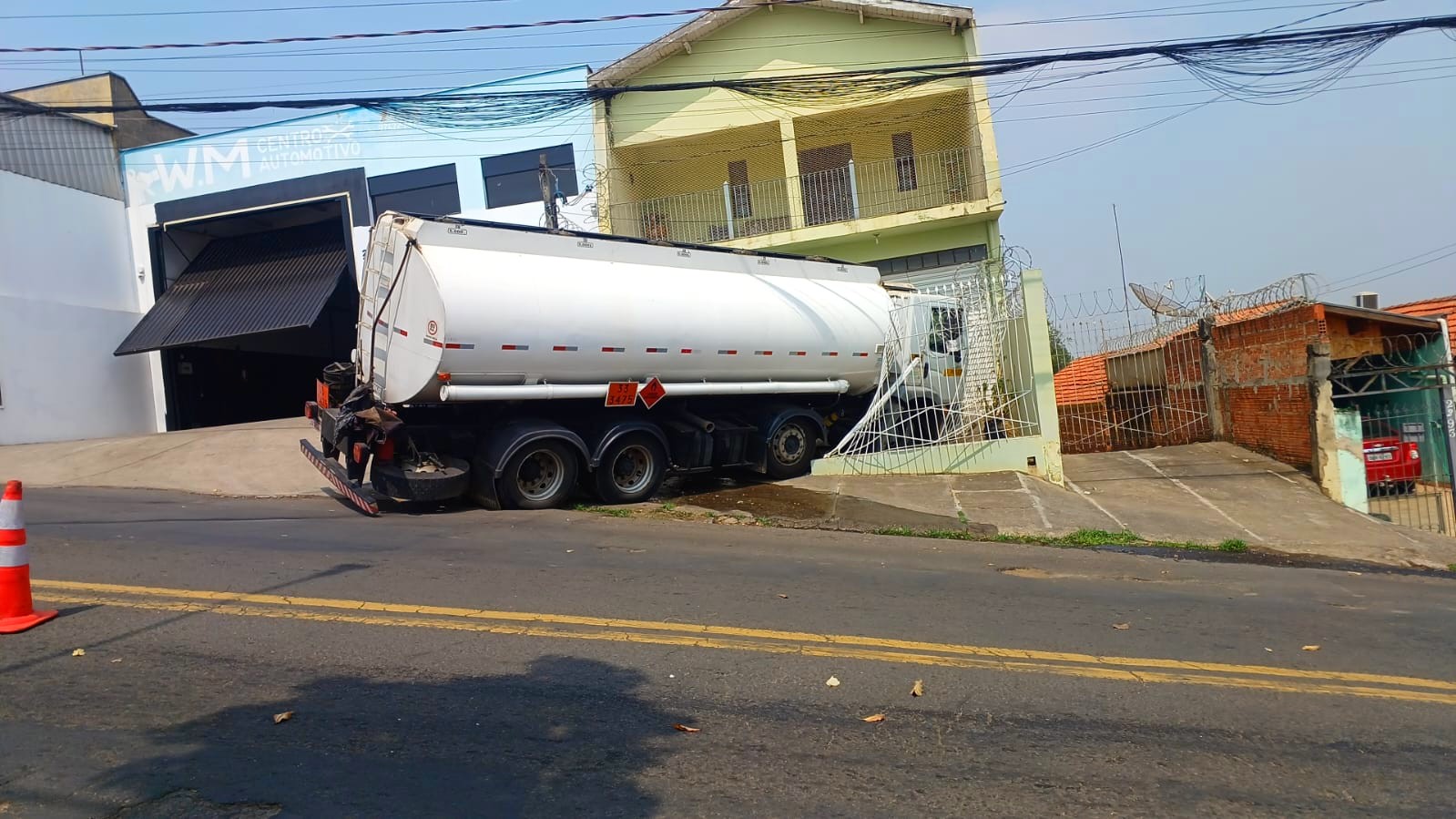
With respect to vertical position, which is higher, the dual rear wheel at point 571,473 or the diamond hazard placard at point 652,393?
the diamond hazard placard at point 652,393

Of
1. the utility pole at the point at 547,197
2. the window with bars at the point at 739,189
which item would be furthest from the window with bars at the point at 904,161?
the utility pole at the point at 547,197

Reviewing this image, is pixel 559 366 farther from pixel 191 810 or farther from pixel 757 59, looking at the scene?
pixel 757 59

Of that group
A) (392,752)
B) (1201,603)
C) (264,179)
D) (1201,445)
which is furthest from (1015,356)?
(264,179)

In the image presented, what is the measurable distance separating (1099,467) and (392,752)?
12.6 metres

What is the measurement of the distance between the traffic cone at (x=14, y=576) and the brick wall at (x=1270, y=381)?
13959mm

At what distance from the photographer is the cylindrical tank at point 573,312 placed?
9.66 m

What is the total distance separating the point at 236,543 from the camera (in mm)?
7852

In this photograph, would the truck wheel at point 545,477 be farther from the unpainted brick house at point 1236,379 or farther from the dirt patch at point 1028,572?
the unpainted brick house at point 1236,379

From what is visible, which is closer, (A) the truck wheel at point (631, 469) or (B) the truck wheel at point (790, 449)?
(A) the truck wheel at point (631, 469)

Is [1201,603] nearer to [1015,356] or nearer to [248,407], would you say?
[1015,356]

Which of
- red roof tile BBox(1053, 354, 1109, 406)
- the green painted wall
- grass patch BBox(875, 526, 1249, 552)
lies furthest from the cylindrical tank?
red roof tile BBox(1053, 354, 1109, 406)

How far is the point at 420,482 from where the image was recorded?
9.74m

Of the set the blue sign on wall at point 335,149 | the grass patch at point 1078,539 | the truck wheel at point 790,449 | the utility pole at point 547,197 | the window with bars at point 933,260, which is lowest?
the grass patch at point 1078,539

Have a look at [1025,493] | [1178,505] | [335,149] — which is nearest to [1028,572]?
[1025,493]
